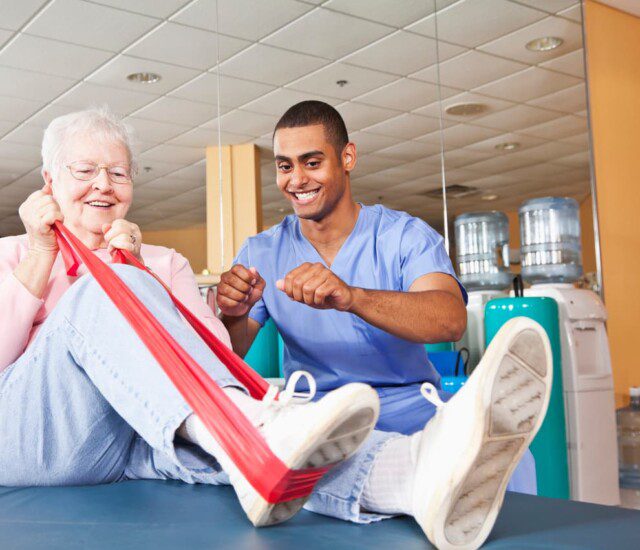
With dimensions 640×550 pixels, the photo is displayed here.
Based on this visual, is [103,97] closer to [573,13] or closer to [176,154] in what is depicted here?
[176,154]

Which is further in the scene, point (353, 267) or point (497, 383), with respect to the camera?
point (353, 267)

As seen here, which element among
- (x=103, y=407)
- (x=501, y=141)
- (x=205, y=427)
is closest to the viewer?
(x=205, y=427)

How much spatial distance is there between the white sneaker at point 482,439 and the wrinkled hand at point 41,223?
88 centimetres

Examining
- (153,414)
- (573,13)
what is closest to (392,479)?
(153,414)

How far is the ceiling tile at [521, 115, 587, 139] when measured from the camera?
4.70 meters

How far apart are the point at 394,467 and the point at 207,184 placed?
4.73 metres

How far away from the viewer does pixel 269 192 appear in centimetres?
555

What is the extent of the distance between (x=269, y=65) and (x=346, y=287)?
362cm

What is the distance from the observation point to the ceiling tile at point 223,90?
4.91 meters

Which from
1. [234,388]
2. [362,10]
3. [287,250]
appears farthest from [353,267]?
[362,10]

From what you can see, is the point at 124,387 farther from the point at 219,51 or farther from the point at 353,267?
the point at 219,51

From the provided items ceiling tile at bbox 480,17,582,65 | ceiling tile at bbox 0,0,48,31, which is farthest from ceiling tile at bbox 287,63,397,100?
ceiling tile at bbox 0,0,48,31

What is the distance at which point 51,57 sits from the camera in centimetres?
446

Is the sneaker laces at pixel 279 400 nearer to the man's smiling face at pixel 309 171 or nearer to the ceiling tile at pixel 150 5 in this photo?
the man's smiling face at pixel 309 171
